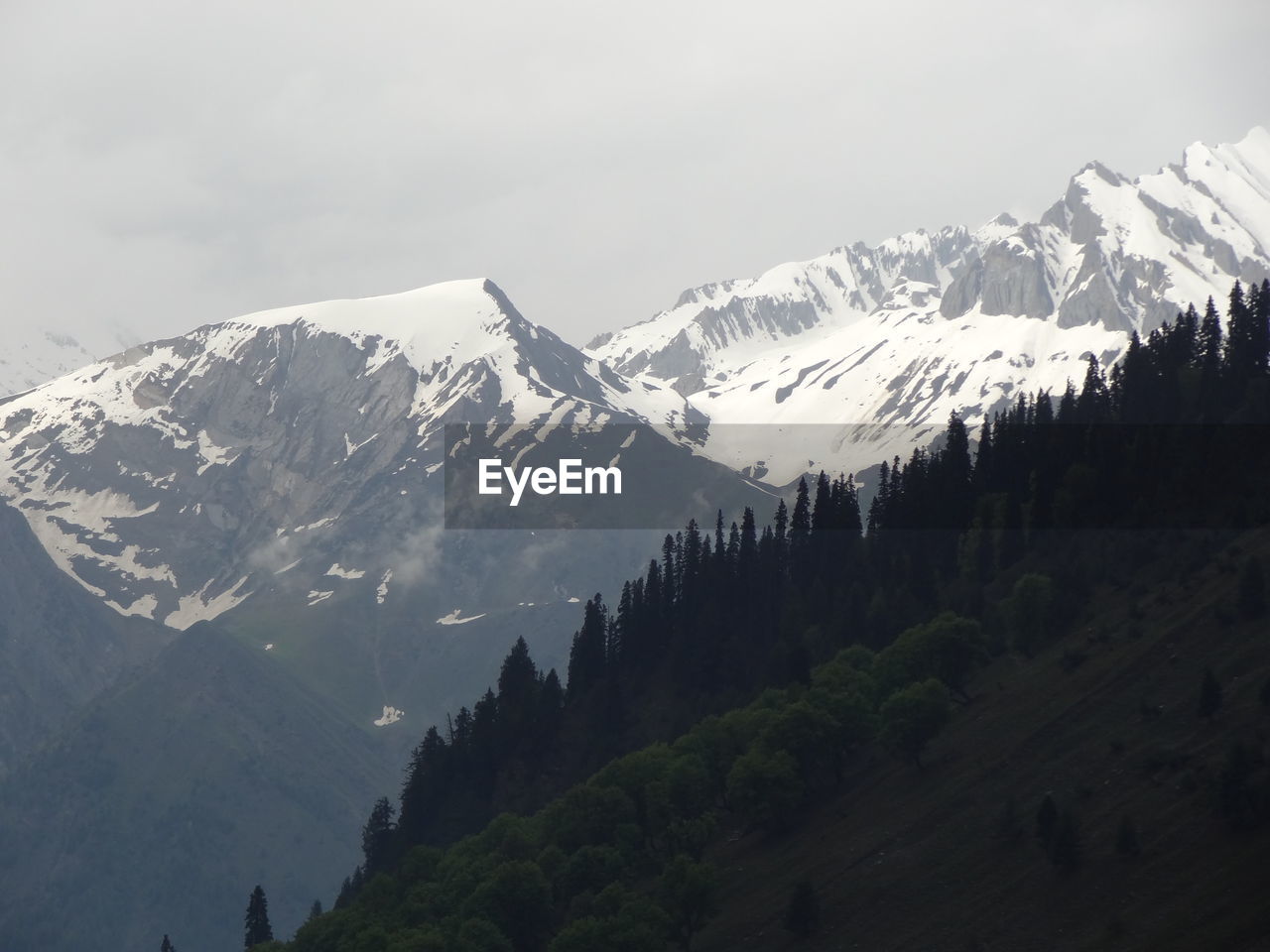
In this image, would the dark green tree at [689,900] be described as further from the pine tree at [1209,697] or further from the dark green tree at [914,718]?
the pine tree at [1209,697]

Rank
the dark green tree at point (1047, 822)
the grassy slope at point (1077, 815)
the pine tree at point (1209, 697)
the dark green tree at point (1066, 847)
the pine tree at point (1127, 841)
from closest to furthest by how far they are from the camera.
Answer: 1. the grassy slope at point (1077, 815)
2. the pine tree at point (1127, 841)
3. the dark green tree at point (1066, 847)
4. the dark green tree at point (1047, 822)
5. the pine tree at point (1209, 697)

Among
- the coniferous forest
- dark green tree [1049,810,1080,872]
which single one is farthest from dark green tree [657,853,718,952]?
dark green tree [1049,810,1080,872]

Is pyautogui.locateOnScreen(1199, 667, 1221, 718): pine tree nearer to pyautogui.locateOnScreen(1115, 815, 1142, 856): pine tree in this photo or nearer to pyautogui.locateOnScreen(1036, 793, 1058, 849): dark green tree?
pyautogui.locateOnScreen(1036, 793, 1058, 849): dark green tree

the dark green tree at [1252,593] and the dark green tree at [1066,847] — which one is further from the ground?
the dark green tree at [1252,593]

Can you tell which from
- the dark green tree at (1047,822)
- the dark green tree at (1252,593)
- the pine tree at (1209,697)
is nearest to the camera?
the dark green tree at (1047,822)

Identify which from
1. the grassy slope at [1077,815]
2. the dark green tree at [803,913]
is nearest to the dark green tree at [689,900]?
the grassy slope at [1077,815]

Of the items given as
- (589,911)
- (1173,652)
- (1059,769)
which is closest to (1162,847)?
(1059,769)

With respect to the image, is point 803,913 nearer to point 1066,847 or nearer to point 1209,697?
point 1066,847

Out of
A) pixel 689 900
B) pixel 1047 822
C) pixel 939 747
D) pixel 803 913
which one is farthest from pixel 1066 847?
pixel 939 747
